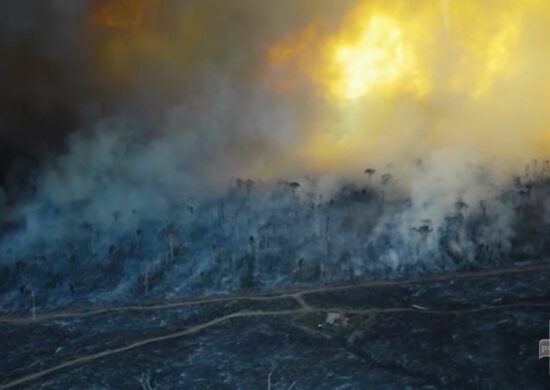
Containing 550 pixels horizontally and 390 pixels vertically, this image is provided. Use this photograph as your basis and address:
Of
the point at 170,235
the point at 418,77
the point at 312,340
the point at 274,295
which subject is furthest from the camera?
the point at 418,77

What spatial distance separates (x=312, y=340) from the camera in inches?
1523

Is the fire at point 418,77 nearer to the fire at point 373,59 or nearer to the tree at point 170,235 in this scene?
Result: the fire at point 373,59

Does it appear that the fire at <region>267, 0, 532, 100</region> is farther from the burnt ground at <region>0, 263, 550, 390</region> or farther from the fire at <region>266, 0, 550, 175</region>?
the burnt ground at <region>0, 263, 550, 390</region>

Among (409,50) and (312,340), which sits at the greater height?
(409,50)

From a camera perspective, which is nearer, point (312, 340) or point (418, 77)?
point (312, 340)

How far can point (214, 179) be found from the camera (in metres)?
55.5

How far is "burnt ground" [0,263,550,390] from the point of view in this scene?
1391 inches

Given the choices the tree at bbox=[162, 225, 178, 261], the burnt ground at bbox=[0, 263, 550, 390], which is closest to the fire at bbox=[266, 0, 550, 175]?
the tree at bbox=[162, 225, 178, 261]

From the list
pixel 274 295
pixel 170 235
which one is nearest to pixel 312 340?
pixel 274 295

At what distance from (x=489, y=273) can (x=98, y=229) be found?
2083 centimetres

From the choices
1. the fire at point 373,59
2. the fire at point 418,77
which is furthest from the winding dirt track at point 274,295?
the fire at point 373,59

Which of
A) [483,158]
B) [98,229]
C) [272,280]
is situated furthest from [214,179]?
[483,158]

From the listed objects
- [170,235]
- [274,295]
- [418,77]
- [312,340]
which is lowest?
[312,340]

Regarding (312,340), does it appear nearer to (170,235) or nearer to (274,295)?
(274,295)
